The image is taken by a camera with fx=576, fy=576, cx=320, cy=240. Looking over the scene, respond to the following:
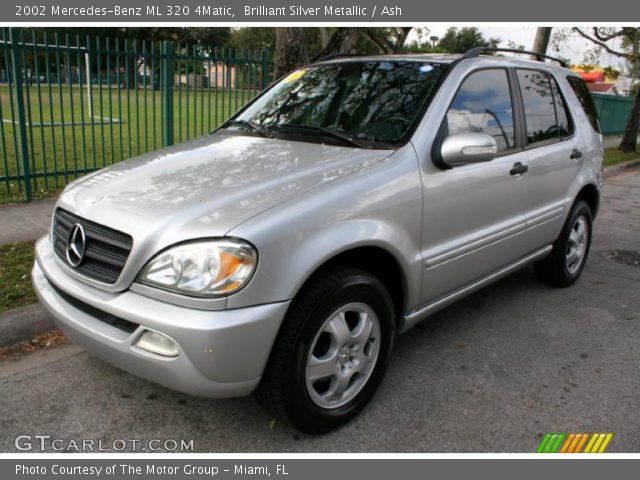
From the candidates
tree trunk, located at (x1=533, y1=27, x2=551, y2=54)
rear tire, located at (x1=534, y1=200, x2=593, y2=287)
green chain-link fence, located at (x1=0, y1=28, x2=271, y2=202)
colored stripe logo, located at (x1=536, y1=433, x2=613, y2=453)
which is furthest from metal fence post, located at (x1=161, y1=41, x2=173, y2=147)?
tree trunk, located at (x1=533, y1=27, x2=551, y2=54)

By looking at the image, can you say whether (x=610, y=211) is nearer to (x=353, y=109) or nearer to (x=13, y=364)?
(x=353, y=109)

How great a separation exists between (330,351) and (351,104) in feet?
5.16

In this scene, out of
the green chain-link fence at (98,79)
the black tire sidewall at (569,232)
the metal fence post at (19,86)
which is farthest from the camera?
the green chain-link fence at (98,79)

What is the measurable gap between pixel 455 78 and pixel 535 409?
1.89 metres

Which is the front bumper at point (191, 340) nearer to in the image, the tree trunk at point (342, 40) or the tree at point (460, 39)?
the tree trunk at point (342, 40)

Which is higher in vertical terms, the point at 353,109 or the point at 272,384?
the point at 353,109

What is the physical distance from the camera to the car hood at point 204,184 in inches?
93.7

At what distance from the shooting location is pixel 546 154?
405cm

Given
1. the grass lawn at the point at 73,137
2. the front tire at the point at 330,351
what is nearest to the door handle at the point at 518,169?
the front tire at the point at 330,351

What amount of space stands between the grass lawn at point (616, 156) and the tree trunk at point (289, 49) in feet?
27.7

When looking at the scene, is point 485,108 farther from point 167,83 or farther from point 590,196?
point 167,83

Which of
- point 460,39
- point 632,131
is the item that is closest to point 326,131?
point 632,131

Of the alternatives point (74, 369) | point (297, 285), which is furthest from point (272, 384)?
point (74, 369)

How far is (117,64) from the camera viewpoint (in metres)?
7.18
